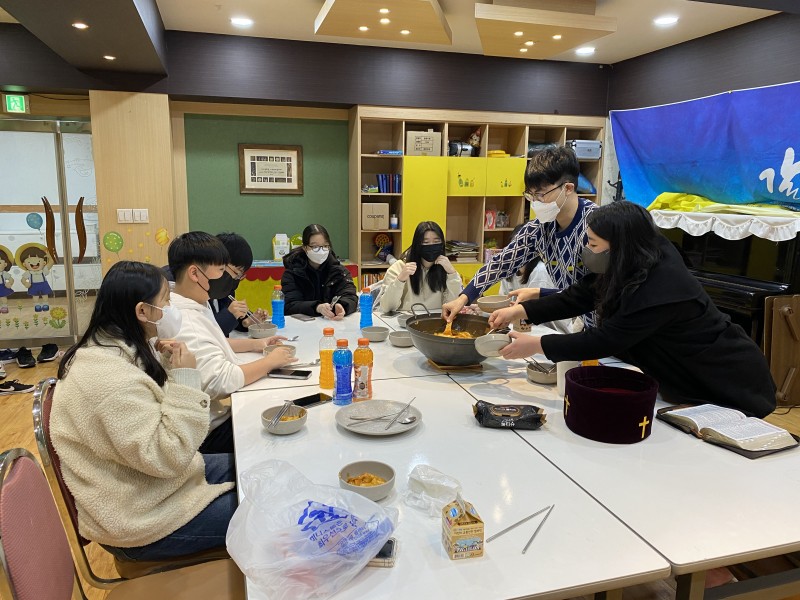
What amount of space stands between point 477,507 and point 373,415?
529 mm

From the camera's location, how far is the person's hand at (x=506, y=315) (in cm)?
219

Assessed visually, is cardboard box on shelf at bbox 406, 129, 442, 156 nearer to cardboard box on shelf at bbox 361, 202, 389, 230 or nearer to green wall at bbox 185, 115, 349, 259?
cardboard box on shelf at bbox 361, 202, 389, 230

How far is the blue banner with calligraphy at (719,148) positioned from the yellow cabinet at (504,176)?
3.04 feet

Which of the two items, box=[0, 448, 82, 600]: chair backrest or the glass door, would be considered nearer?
box=[0, 448, 82, 600]: chair backrest

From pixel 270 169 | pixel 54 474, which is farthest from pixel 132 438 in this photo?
pixel 270 169

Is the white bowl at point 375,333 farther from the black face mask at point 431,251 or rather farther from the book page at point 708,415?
the book page at point 708,415

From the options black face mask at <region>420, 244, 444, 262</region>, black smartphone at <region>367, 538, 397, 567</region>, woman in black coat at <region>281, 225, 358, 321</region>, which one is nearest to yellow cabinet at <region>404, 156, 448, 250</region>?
woman in black coat at <region>281, 225, 358, 321</region>

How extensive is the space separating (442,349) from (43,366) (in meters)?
4.07

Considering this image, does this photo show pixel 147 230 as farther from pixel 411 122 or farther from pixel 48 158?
pixel 411 122

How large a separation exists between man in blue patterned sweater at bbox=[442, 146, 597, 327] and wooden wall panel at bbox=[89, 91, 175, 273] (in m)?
3.06

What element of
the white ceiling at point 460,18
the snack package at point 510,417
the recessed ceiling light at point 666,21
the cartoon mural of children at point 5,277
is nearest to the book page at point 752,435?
the snack package at point 510,417

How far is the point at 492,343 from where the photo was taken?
189 centimetres

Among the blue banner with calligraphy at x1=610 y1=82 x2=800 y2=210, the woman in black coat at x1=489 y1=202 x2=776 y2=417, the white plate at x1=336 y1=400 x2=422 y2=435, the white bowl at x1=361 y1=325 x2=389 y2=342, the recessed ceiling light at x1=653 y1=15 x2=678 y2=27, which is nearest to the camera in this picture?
the white plate at x1=336 y1=400 x2=422 y2=435

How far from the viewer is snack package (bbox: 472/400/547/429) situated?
5.32 ft
